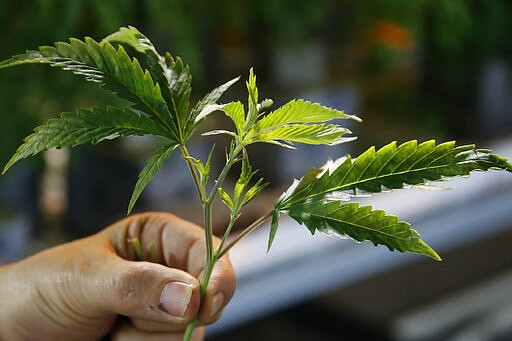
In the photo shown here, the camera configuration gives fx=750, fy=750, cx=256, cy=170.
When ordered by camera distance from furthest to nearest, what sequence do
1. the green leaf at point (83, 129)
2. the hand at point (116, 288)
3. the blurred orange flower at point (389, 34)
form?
the blurred orange flower at point (389, 34)
the hand at point (116, 288)
the green leaf at point (83, 129)

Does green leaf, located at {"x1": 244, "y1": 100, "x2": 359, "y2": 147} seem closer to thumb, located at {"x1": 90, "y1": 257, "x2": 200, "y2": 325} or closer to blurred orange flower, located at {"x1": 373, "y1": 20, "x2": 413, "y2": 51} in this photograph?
thumb, located at {"x1": 90, "y1": 257, "x2": 200, "y2": 325}

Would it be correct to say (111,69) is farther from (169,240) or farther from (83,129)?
(169,240)

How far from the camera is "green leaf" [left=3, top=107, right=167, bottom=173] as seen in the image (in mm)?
382

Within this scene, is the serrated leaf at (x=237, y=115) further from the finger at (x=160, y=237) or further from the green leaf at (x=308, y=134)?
the finger at (x=160, y=237)

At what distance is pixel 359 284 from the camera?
2.08 metres

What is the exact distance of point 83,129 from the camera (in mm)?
395

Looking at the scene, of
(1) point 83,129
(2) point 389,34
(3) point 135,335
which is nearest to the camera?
(1) point 83,129

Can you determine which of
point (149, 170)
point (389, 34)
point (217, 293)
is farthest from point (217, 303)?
point (389, 34)

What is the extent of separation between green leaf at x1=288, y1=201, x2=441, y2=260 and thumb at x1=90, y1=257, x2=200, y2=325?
0.31ft

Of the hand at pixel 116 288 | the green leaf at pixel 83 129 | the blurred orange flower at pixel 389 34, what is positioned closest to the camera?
the green leaf at pixel 83 129

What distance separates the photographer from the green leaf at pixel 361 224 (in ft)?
1.28

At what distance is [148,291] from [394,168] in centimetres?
18

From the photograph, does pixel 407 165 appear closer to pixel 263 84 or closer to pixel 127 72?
pixel 127 72

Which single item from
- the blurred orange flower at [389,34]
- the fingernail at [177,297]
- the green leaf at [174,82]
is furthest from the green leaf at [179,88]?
the blurred orange flower at [389,34]
